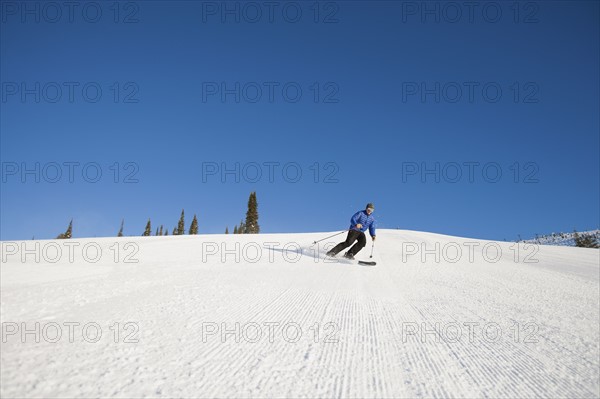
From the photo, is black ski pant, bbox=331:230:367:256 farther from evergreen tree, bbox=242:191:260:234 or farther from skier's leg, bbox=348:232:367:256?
evergreen tree, bbox=242:191:260:234

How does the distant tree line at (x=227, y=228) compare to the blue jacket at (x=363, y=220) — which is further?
the distant tree line at (x=227, y=228)

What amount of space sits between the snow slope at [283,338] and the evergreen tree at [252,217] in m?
64.1

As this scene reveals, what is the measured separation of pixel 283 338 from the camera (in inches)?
94.7

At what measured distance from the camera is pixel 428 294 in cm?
448

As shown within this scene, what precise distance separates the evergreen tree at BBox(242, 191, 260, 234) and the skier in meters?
60.3

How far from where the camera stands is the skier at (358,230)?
9.09 m

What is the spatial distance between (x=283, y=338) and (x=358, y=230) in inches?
283

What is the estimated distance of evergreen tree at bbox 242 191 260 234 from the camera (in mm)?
68556

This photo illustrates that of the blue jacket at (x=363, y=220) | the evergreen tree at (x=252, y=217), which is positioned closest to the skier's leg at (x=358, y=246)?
the blue jacket at (x=363, y=220)

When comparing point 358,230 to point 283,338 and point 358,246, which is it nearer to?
point 358,246

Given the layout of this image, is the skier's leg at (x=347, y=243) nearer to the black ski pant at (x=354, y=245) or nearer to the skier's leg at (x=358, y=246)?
the black ski pant at (x=354, y=245)

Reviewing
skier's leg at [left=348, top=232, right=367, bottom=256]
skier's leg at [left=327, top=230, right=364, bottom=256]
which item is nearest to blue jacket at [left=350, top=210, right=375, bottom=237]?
skier's leg at [left=327, top=230, right=364, bottom=256]

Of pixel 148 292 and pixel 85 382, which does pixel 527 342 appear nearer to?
pixel 85 382

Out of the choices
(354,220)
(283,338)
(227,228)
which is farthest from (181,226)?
(283,338)
